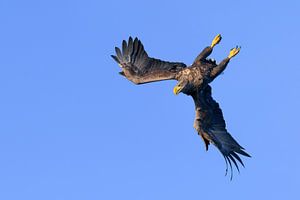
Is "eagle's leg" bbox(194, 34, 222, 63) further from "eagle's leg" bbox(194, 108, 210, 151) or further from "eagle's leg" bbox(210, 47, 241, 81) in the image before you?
"eagle's leg" bbox(194, 108, 210, 151)

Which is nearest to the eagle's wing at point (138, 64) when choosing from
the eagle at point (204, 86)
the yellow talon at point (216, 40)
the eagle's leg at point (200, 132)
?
the eagle at point (204, 86)

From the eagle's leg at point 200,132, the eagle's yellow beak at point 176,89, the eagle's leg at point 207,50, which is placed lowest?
the eagle's leg at point 200,132

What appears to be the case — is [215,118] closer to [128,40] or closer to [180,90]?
[180,90]

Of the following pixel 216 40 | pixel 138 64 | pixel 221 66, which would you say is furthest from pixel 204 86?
pixel 138 64

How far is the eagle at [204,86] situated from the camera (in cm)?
3919

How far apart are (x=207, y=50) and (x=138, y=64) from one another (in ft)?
9.41

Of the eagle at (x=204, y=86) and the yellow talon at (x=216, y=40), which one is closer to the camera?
the eagle at (x=204, y=86)

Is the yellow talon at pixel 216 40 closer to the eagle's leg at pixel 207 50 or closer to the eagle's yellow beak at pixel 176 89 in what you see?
the eagle's leg at pixel 207 50

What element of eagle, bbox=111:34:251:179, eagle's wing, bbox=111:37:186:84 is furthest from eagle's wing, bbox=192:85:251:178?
eagle's wing, bbox=111:37:186:84

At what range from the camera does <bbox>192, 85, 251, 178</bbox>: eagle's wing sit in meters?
38.9

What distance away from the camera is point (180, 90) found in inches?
1564

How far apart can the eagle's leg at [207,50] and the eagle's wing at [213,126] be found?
1090 mm

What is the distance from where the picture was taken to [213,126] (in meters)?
39.8

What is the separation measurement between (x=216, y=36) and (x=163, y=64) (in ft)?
7.08
